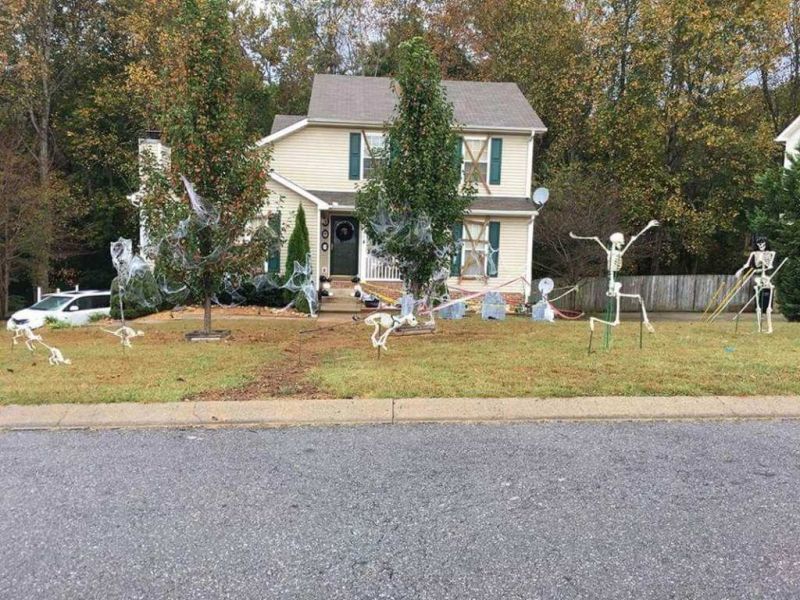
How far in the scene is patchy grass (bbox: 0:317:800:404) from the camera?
6.94 metres

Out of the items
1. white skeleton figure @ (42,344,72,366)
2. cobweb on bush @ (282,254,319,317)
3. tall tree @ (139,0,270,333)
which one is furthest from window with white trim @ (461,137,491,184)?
white skeleton figure @ (42,344,72,366)

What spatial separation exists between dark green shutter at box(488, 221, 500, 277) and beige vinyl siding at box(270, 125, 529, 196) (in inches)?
51.5

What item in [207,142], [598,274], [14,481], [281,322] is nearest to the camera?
[14,481]

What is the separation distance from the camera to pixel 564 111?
2633 cm

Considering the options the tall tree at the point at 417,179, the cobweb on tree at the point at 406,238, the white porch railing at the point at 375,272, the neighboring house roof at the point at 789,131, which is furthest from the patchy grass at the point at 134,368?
the neighboring house roof at the point at 789,131

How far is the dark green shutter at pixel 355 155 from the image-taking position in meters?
20.3

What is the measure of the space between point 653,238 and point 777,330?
15246 millimetres

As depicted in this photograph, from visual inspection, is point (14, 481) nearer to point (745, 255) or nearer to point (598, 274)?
point (598, 274)

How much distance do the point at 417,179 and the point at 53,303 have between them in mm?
11585

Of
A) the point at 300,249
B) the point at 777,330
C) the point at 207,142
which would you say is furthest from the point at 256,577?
the point at 300,249

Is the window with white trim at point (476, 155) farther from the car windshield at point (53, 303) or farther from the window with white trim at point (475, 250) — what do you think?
the car windshield at point (53, 303)

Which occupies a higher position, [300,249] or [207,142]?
[207,142]

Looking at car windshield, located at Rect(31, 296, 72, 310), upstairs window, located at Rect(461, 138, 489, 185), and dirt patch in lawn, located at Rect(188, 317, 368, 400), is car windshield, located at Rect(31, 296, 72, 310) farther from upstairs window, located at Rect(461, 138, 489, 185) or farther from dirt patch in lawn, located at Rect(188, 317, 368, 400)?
upstairs window, located at Rect(461, 138, 489, 185)

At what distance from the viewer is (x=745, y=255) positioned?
28328mm
